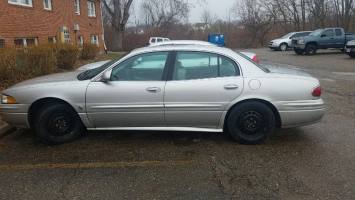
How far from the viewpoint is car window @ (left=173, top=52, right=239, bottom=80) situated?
15.3 ft

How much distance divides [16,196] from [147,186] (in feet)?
4.46

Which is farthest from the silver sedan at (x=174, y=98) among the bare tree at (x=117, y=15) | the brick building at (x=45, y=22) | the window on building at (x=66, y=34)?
the bare tree at (x=117, y=15)

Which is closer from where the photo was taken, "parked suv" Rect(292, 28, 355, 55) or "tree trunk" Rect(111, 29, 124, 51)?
"parked suv" Rect(292, 28, 355, 55)

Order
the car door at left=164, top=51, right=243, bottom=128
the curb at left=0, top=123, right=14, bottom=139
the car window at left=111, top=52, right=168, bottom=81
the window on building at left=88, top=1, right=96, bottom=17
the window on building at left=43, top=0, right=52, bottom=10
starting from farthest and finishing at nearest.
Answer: the window on building at left=88, top=1, right=96, bottom=17 → the window on building at left=43, top=0, right=52, bottom=10 → the curb at left=0, top=123, right=14, bottom=139 → the car window at left=111, top=52, right=168, bottom=81 → the car door at left=164, top=51, right=243, bottom=128

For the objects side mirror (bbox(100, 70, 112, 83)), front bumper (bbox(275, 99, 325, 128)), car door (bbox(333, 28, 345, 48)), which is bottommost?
front bumper (bbox(275, 99, 325, 128))

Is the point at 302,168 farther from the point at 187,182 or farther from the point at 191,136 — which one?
the point at 191,136

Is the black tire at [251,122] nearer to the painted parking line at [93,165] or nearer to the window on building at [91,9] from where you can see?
the painted parking line at [93,165]

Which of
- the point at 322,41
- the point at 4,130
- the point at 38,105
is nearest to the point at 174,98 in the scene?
the point at 38,105

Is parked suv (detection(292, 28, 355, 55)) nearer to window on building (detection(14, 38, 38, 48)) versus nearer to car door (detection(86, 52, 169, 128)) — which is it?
window on building (detection(14, 38, 38, 48))

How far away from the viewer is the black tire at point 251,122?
4.61m

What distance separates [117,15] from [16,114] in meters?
33.8

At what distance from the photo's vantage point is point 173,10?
162 feet

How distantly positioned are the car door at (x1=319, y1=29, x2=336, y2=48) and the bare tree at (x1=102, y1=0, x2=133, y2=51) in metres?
21.9

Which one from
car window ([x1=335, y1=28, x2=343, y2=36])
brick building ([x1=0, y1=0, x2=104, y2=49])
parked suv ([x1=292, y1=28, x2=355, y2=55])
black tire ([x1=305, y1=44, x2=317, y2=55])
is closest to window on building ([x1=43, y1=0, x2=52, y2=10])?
brick building ([x1=0, y1=0, x2=104, y2=49])
